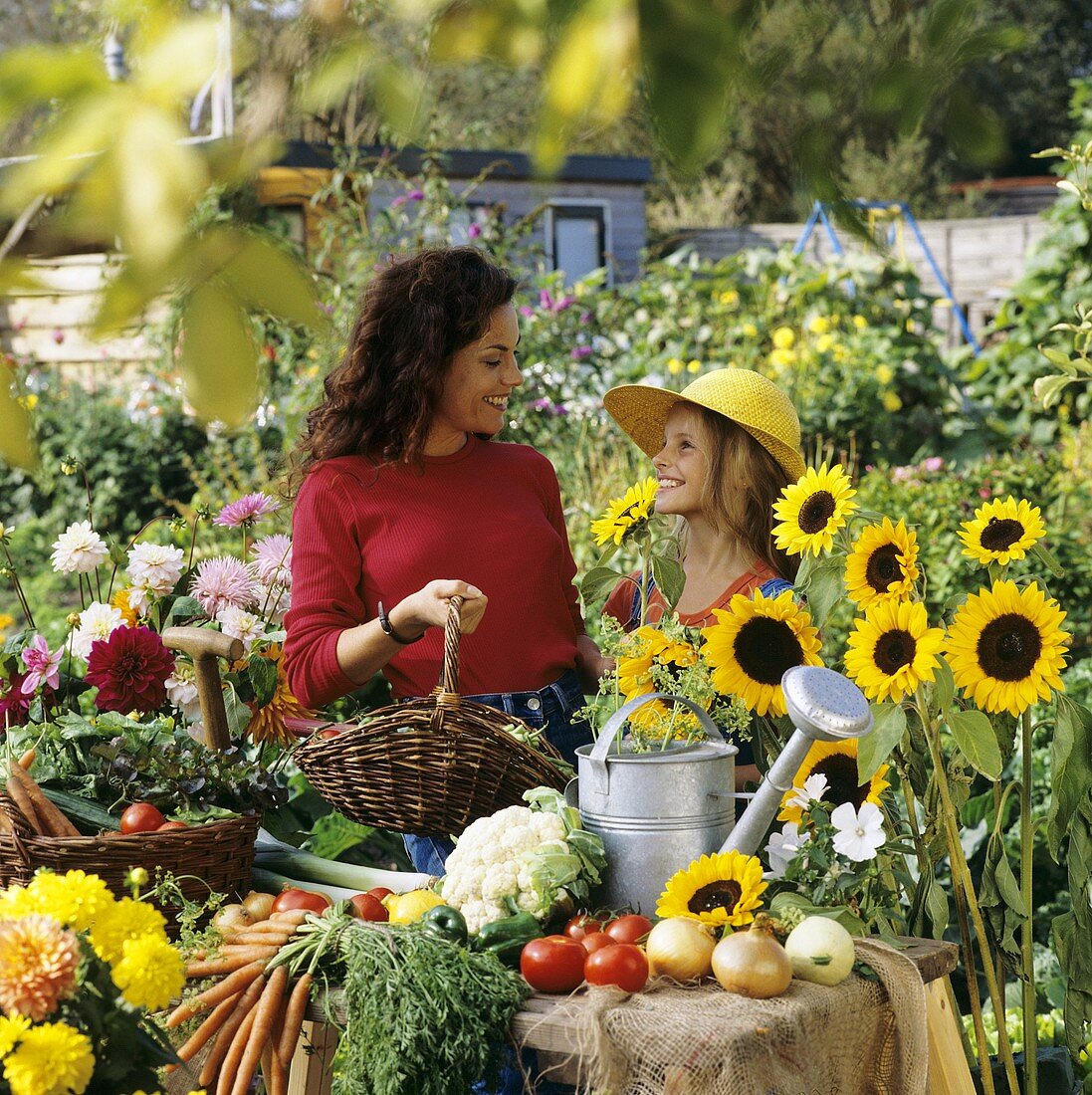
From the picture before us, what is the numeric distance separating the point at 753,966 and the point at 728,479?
3.19 feet

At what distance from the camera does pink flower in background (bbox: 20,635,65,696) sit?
2186 millimetres

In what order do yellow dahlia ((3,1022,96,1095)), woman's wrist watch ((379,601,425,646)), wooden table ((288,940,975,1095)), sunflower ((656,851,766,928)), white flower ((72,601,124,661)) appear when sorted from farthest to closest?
white flower ((72,601,124,661)) < woman's wrist watch ((379,601,425,646)) < sunflower ((656,851,766,928)) < wooden table ((288,940,975,1095)) < yellow dahlia ((3,1022,96,1095))

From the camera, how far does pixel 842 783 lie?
179 centimetres

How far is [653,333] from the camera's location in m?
6.97

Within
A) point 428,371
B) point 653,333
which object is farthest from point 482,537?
point 653,333

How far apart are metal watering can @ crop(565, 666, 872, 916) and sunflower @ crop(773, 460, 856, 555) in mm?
214

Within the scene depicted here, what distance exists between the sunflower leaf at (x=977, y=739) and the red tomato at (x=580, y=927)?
514 millimetres

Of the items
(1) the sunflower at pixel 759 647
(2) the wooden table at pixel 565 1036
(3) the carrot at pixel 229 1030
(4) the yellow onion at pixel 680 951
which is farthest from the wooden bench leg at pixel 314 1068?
(1) the sunflower at pixel 759 647

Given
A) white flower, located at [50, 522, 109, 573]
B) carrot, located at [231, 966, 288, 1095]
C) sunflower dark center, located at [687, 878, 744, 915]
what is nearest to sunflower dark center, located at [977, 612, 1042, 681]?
sunflower dark center, located at [687, 878, 744, 915]

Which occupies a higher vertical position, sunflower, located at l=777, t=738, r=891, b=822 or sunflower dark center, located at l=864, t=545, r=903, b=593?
sunflower dark center, located at l=864, t=545, r=903, b=593

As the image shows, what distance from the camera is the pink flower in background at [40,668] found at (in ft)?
7.17

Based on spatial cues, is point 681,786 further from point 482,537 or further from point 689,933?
point 482,537

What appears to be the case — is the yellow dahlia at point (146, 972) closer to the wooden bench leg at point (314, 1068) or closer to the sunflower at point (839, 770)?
the wooden bench leg at point (314, 1068)

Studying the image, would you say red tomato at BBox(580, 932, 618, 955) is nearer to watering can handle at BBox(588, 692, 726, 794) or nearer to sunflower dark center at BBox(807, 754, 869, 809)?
watering can handle at BBox(588, 692, 726, 794)
